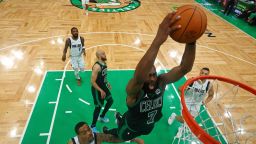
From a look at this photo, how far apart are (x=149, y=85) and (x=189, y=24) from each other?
0.83m

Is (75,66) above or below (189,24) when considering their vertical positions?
below

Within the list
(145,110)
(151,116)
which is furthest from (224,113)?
(145,110)

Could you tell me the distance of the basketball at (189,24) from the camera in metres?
2.11

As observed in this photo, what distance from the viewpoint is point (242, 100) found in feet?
19.9

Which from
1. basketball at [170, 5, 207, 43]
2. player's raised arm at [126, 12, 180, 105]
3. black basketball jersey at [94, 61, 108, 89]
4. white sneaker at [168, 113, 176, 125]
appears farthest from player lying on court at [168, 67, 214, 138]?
player's raised arm at [126, 12, 180, 105]

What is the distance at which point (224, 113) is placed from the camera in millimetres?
5895

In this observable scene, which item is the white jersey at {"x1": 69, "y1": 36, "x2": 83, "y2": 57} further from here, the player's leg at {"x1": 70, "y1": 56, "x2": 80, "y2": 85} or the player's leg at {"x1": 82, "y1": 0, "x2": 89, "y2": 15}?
the player's leg at {"x1": 82, "y1": 0, "x2": 89, "y2": 15}

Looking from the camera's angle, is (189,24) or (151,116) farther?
(151,116)

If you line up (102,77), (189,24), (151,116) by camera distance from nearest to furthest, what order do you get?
1. (189,24)
2. (151,116)
3. (102,77)

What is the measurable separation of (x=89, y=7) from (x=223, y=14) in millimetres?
7572

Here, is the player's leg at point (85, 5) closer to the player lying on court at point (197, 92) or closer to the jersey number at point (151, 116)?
the player lying on court at point (197, 92)

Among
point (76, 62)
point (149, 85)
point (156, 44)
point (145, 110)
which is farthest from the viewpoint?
point (76, 62)

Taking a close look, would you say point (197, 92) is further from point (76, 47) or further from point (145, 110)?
point (76, 47)

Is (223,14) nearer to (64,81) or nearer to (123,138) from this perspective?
(64,81)
